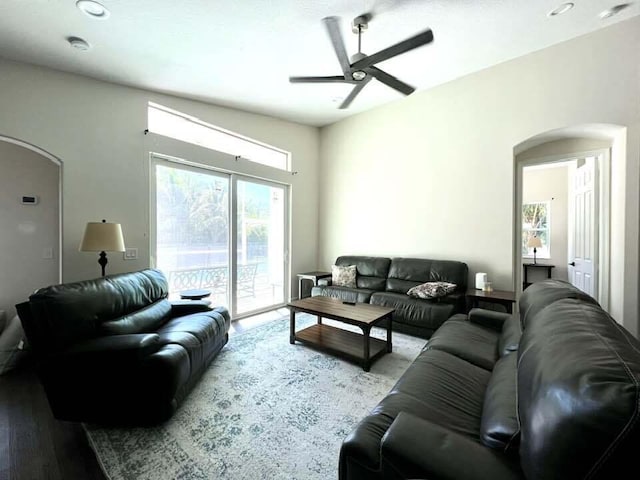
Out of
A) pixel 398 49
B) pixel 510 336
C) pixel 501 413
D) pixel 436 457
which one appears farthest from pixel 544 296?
pixel 398 49

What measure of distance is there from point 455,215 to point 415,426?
3616 millimetres

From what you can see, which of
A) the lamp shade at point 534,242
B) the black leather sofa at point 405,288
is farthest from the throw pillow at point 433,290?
the lamp shade at point 534,242

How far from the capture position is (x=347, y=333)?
332 centimetres

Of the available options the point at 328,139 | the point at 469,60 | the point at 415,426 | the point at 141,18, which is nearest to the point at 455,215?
the point at 469,60

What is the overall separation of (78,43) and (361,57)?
2521mm

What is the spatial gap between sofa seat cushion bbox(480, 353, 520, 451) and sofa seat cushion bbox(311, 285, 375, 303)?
255 centimetres

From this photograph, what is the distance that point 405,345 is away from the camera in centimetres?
327

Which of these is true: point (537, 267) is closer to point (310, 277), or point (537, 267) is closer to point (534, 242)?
point (534, 242)

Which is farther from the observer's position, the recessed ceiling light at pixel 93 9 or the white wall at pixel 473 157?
the white wall at pixel 473 157

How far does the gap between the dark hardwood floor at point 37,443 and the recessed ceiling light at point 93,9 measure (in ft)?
10.2

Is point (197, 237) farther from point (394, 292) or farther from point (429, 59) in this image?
point (429, 59)

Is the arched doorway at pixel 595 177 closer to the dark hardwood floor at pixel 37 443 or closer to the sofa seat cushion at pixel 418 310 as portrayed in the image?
the sofa seat cushion at pixel 418 310

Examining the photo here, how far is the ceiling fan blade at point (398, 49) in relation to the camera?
2.00 meters

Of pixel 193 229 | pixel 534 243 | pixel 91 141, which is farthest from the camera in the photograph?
pixel 534 243
